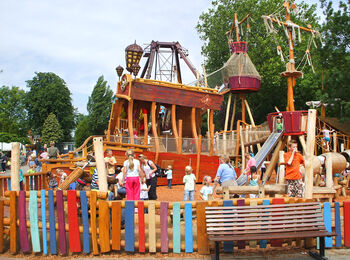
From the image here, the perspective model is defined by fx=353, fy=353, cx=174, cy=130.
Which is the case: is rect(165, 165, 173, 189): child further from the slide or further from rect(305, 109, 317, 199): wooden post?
rect(305, 109, 317, 199): wooden post

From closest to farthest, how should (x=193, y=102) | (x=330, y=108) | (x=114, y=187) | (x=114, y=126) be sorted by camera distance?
(x=114, y=187) → (x=330, y=108) → (x=193, y=102) → (x=114, y=126)

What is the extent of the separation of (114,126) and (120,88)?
3202mm

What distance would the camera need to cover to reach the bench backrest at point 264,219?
5.77 metres

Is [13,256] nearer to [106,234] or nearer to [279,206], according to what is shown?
[106,234]

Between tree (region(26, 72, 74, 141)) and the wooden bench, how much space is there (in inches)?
2131

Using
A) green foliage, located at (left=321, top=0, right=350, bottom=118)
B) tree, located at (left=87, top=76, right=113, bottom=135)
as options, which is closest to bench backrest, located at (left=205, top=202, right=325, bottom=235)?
green foliage, located at (left=321, top=0, right=350, bottom=118)

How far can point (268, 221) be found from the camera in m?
5.88

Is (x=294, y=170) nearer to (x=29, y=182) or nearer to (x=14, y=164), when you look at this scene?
(x=14, y=164)

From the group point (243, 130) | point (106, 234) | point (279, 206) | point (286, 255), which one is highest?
point (243, 130)

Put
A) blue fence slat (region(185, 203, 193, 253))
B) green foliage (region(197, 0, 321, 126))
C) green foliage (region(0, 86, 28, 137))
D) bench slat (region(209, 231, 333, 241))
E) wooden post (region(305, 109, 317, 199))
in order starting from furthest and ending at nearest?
green foliage (region(0, 86, 28, 137))
green foliage (region(197, 0, 321, 126))
wooden post (region(305, 109, 317, 199))
blue fence slat (region(185, 203, 193, 253))
bench slat (region(209, 231, 333, 241))

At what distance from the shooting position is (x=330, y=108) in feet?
48.0

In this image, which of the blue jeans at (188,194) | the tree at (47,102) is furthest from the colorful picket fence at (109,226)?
the tree at (47,102)

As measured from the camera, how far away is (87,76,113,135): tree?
2117 inches

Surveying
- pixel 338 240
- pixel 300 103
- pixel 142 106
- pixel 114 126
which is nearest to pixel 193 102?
pixel 142 106
